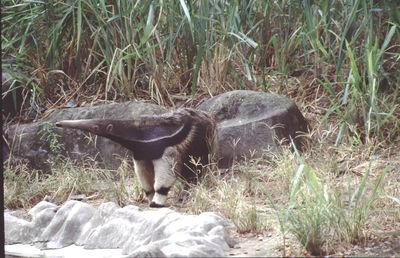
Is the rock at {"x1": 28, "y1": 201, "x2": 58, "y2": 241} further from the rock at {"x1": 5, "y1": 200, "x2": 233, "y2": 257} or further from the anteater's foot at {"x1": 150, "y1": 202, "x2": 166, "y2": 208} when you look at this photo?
the anteater's foot at {"x1": 150, "y1": 202, "x2": 166, "y2": 208}

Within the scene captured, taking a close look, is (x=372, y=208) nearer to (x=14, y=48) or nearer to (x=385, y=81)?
(x=385, y=81)

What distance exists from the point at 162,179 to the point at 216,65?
4.19 feet

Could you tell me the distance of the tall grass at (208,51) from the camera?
17.7 feet

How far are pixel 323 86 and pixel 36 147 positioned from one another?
1.91 meters

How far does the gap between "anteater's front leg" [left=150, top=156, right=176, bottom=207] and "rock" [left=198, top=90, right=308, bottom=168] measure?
583mm

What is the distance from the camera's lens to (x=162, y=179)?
4539mm

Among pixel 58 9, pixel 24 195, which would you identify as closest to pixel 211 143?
pixel 24 195

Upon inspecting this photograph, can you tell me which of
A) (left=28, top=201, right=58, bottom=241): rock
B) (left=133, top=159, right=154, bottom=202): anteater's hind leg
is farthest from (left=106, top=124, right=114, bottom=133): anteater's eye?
(left=28, top=201, right=58, bottom=241): rock

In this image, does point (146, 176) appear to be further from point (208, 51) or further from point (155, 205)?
point (208, 51)

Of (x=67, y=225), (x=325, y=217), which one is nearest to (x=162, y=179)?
(x=67, y=225)

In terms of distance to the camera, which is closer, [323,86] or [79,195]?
[79,195]

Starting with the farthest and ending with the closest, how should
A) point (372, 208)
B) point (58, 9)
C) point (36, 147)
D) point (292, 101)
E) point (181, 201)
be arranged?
1. point (58, 9)
2. point (36, 147)
3. point (292, 101)
4. point (181, 201)
5. point (372, 208)

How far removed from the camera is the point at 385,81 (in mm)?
5656

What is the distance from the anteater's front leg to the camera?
4516 millimetres
